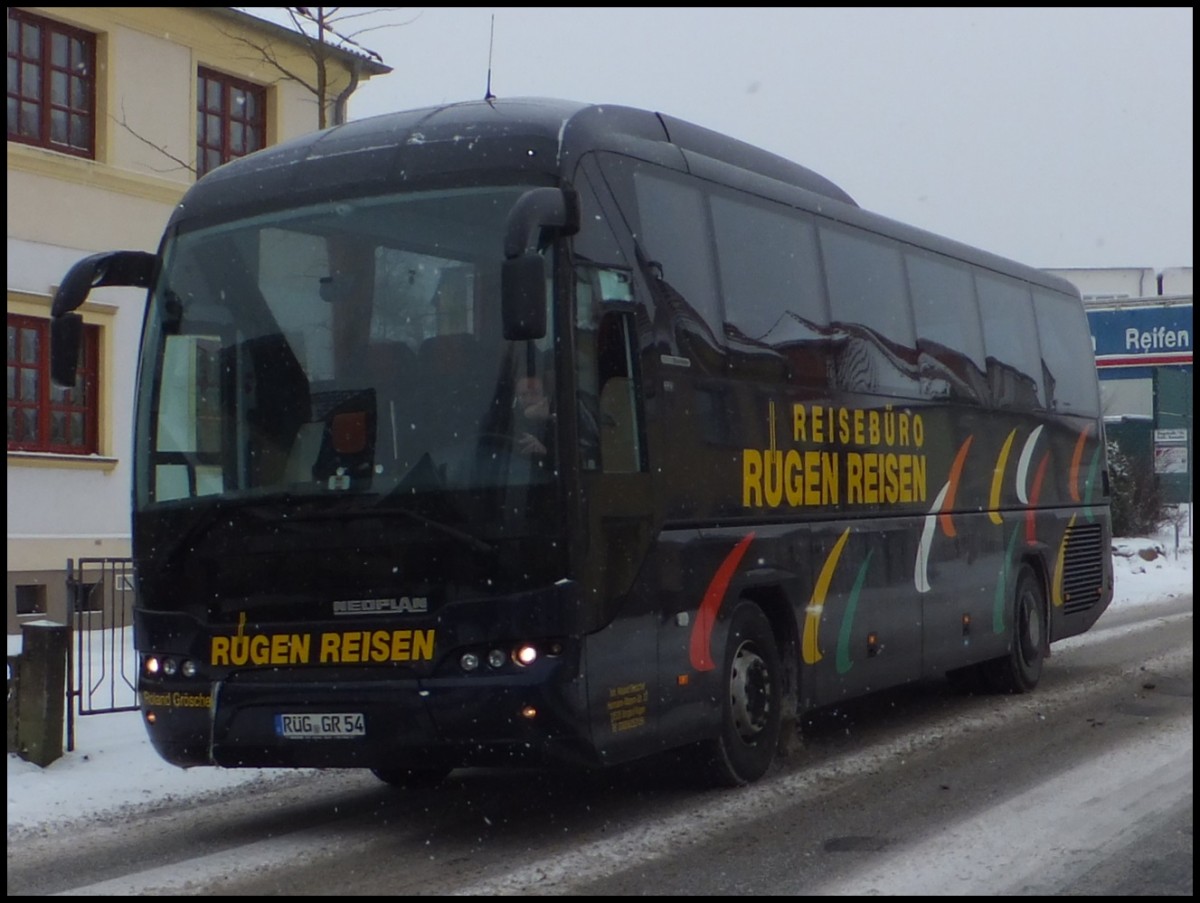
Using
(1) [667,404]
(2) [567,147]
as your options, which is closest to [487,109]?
(2) [567,147]

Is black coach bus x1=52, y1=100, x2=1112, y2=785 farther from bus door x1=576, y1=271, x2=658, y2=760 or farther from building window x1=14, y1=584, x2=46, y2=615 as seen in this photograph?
building window x1=14, y1=584, x2=46, y2=615

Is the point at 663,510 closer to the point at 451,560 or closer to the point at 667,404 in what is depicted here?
the point at 667,404

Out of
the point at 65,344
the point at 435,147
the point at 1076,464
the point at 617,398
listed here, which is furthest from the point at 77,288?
the point at 1076,464

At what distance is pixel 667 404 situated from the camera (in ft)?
27.7

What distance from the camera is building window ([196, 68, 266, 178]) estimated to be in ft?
74.5

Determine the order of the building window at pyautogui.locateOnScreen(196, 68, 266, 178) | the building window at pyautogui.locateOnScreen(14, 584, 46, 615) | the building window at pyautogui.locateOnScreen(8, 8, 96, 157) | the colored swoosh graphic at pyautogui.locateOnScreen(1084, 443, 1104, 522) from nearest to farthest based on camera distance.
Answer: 1. the colored swoosh graphic at pyautogui.locateOnScreen(1084, 443, 1104, 522)
2. the building window at pyautogui.locateOnScreen(14, 584, 46, 615)
3. the building window at pyautogui.locateOnScreen(8, 8, 96, 157)
4. the building window at pyautogui.locateOnScreen(196, 68, 266, 178)

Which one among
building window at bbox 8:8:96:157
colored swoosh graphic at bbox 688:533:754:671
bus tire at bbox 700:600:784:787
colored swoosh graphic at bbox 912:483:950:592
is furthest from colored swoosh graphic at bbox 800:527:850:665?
building window at bbox 8:8:96:157

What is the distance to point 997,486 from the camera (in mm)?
13312

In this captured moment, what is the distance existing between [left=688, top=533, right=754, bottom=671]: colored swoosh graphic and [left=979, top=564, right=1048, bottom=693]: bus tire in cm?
530

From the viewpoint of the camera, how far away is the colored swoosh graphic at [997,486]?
519 inches

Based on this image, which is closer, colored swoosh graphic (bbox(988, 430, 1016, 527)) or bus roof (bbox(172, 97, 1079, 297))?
bus roof (bbox(172, 97, 1079, 297))

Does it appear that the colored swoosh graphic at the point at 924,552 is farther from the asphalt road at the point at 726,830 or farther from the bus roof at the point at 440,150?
the bus roof at the point at 440,150

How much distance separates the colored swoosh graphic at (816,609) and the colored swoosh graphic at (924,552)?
1.39 m

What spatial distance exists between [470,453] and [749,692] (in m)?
2.52
